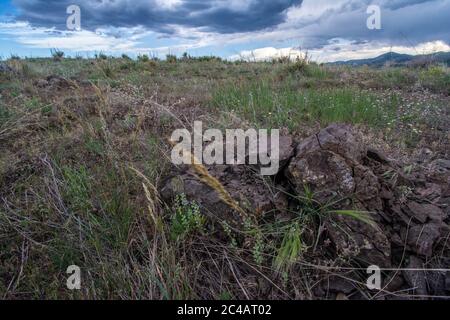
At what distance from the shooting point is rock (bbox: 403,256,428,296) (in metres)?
1.82

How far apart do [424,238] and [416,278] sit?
0.86 ft

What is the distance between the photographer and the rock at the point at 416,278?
1.82 m

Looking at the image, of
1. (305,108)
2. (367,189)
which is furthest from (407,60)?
(367,189)

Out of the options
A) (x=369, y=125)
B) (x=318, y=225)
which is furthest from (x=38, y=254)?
(x=369, y=125)

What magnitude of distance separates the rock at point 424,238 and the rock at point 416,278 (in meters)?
0.09

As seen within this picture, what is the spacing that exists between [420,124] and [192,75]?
610 cm

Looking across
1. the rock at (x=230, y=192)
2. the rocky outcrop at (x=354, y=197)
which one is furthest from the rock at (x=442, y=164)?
the rock at (x=230, y=192)

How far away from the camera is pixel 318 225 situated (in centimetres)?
206

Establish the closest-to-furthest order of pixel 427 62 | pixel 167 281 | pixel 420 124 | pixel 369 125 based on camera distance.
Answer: pixel 167 281
pixel 369 125
pixel 420 124
pixel 427 62

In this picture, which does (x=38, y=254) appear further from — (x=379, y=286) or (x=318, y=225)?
(x=379, y=286)

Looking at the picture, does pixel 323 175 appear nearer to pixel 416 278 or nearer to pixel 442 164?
pixel 416 278

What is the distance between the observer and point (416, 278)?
1.85 metres

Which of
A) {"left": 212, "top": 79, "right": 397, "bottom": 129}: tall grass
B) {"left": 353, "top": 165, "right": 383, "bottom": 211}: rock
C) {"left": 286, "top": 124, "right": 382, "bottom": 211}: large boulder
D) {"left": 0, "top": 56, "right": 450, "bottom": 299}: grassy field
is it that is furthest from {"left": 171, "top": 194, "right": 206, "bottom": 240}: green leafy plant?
{"left": 212, "top": 79, "right": 397, "bottom": 129}: tall grass

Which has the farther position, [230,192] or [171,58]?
[171,58]
